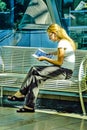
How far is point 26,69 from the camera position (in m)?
8.70

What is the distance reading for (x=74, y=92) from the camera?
25.6 feet

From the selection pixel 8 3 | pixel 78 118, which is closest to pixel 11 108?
pixel 78 118

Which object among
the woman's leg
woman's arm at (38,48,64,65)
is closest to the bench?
the woman's leg

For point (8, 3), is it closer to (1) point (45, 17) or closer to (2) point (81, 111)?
(1) point (45, 17)

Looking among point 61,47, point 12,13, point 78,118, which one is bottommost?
point 78,118

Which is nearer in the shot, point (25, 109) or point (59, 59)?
point (59, 59)

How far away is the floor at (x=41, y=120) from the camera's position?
6.72 meters

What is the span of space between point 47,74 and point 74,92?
1.81 ft

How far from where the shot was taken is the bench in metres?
7.50

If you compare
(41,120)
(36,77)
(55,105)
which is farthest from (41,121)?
(55,105)

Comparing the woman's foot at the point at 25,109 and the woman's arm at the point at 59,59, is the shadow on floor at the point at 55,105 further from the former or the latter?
the woman's arm at the point at 59,59

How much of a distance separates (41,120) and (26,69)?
68.7 inches

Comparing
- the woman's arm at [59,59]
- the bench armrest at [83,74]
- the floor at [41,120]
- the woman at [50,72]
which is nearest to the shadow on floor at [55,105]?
the floor at [41,120]

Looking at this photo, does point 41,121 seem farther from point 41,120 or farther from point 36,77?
point 36,77
